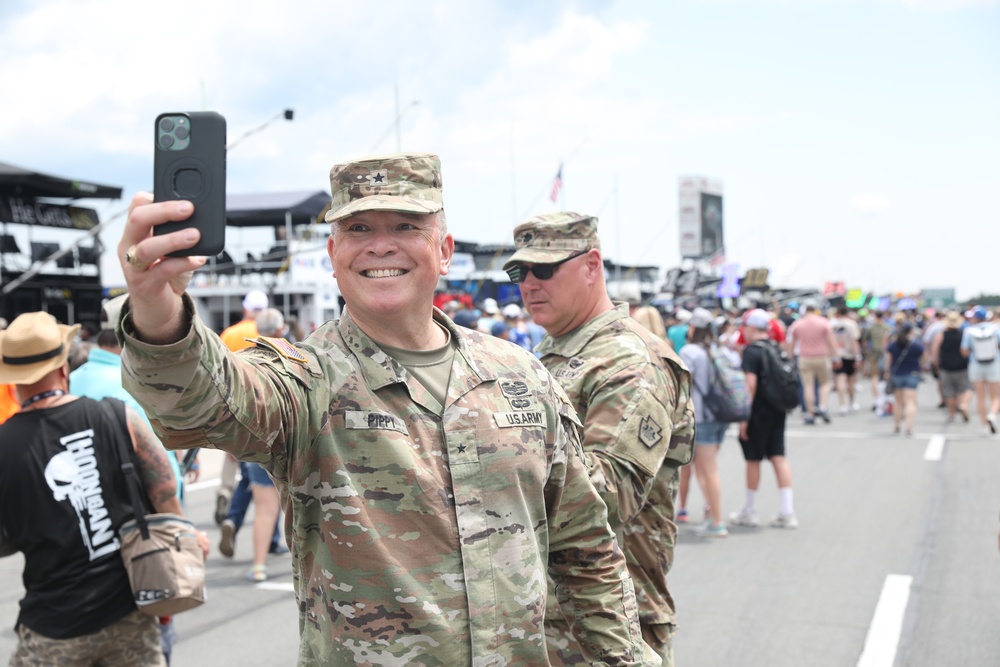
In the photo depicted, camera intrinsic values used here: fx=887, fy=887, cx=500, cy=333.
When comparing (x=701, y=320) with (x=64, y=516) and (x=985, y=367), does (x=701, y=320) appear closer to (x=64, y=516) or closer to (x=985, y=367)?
(x=64, y=516)

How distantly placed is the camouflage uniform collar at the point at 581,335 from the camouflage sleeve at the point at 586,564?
2.68ft

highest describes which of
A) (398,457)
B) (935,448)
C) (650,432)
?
(398,457)

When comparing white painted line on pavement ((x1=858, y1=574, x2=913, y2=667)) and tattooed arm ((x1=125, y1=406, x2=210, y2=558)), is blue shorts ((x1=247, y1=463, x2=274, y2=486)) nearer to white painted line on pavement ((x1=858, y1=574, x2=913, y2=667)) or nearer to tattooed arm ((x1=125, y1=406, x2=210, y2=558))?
tattooed arm ((x1=125, y1=406, x2=210, y2=558))

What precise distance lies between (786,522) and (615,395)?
5.79 meters

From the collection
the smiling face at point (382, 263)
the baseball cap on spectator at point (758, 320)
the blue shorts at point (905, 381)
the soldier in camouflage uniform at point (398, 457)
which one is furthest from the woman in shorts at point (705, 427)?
the blue shorts at point (905, 381)

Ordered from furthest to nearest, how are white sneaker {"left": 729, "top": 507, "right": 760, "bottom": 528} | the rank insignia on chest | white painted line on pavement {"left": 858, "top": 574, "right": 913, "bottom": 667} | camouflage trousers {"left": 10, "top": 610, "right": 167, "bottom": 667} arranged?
white sneaker {"left": 729, "top": 507, "right": 760, "bottom": 528}, white painted line on pavement {"left": 858, "top": 574, "right": 913, "bottom": 667}, camouflage trousers {"left": 10, "top": 610, "right": 167, "bottom": 667}, the rank insignia on chest

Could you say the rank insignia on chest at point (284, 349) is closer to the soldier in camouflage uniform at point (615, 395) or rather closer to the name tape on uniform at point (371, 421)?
the name tape on uniform at point (371, 421)

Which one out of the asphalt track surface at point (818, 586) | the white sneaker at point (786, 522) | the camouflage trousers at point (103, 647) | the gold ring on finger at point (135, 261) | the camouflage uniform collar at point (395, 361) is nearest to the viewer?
the gold ring on finger at point (135, 261)

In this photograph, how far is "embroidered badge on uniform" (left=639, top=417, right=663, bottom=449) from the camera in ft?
8.96

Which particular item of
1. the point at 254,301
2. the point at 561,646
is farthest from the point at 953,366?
the point at 561,646

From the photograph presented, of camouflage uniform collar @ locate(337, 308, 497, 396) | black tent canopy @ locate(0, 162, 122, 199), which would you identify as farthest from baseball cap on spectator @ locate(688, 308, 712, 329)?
black tent canopy @ locate(0, 162, 122, 199)

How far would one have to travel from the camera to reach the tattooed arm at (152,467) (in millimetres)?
3396

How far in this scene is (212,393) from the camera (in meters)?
1.49

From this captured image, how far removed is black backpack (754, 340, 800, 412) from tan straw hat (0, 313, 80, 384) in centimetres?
620
